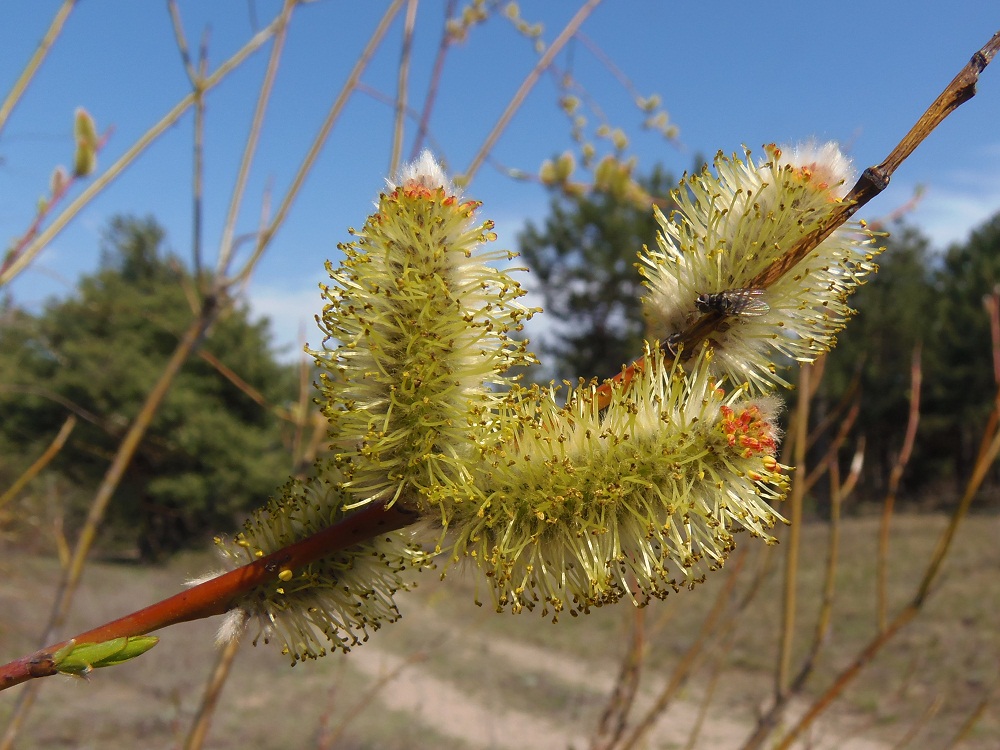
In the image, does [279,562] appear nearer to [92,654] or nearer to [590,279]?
[92,654]

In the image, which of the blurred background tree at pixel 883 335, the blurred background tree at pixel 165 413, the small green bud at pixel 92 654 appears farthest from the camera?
the blurred background tree at pixel 883 335

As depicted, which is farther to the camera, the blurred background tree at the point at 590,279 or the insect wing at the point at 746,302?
the blurred background tree at the point at 590,279

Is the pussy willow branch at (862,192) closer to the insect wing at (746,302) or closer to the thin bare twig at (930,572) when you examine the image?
the insect wing at (746,302)

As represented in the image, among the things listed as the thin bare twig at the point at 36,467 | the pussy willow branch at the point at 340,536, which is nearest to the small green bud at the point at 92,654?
the pussy willow branch at the point at 340,536

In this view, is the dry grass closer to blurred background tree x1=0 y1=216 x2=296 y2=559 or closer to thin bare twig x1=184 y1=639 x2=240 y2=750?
blurred background tree x1=0 y1=216 x2=296 y2=559

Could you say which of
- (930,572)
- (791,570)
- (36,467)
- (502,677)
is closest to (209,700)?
(36,467)

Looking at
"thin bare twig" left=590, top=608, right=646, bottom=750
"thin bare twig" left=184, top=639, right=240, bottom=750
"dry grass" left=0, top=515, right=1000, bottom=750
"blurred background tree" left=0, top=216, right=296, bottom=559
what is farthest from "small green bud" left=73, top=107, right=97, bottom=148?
"blurred background tree" left=0, top=216, right=296, bottom=559

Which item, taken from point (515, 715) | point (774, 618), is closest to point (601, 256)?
point (774, 618)
